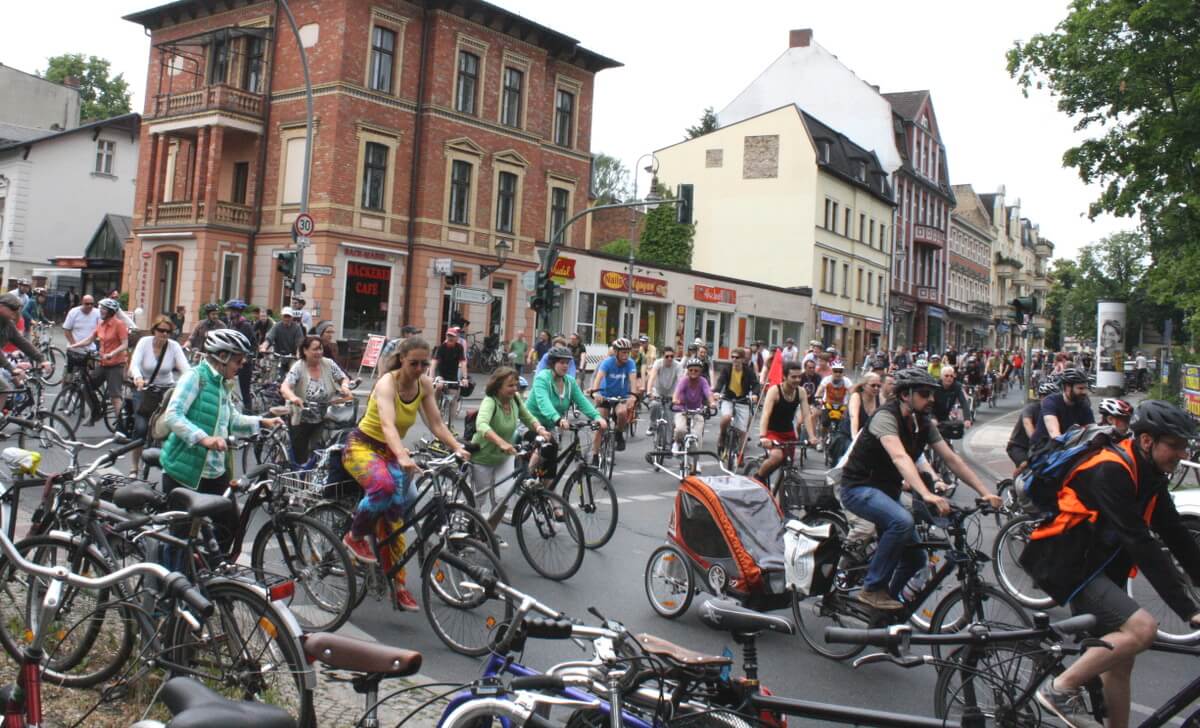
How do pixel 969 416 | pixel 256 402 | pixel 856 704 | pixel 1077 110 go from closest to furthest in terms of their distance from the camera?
pixel 856 704 < pixel 256 402 < pixel 1077 110 < pixel 969 416

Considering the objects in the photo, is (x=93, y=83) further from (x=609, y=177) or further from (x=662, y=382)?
(x=662, y=382)

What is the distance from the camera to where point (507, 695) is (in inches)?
117

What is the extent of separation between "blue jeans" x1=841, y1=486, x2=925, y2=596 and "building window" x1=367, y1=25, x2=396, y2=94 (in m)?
28.9

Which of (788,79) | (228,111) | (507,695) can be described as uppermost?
(788,79)

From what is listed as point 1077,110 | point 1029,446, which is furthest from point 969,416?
point 1029,446

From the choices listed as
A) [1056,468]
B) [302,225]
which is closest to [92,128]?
[302,225]

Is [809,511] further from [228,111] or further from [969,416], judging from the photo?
Answer: [228,111]

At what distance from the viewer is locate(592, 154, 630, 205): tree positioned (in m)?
74.7

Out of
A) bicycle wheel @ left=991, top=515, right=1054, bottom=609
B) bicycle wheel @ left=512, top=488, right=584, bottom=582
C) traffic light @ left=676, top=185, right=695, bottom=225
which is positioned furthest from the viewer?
traffic light @ left=676, top=185, right=695, bottom=225

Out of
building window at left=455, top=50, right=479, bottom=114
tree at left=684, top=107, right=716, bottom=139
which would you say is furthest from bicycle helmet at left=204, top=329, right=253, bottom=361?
tree at left=684, top=107, right=716, bottom=139

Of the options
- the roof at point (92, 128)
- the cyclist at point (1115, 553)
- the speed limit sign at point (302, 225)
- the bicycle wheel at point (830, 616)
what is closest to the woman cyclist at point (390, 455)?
the bicycle wheel at point (830, 616)

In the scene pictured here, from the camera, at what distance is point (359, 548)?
6250 millimetres

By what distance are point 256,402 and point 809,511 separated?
10683 mm

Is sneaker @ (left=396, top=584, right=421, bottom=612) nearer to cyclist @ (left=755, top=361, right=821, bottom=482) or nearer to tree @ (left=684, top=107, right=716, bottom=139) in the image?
cyclist @ (left=755, top=361, right=821, bottom=482)
